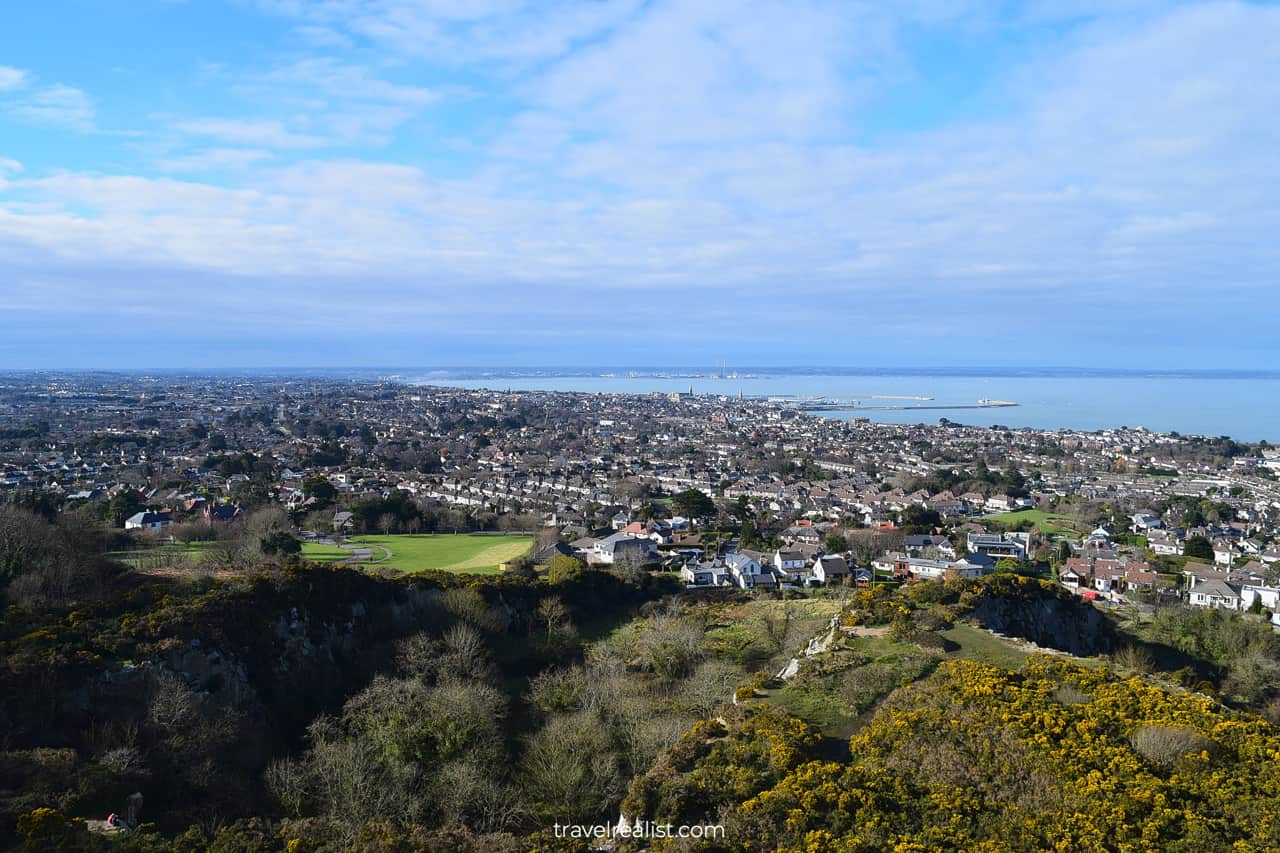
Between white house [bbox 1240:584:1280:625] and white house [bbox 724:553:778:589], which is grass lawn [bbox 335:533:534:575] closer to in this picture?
white house [bbox 724:553:778:589]

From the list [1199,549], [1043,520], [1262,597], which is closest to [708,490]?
[1043,520]

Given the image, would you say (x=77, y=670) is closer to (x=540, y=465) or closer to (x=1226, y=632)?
(x=1226, y=632)

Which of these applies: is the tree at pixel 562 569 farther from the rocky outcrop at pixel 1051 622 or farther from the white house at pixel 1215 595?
the white house at pixel 1215 595

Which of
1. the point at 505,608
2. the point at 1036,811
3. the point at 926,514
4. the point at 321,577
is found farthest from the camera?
the point at 926,514

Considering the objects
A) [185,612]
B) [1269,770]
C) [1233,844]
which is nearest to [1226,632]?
[1269,770]

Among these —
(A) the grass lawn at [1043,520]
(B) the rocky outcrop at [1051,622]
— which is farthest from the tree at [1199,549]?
(B) the rocky outcrop at [1051,622]

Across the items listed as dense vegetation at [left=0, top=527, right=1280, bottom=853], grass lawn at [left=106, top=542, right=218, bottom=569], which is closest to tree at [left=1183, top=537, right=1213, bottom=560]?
dense vegetation at [left=0, top=527, right=1280, bottom=853]
